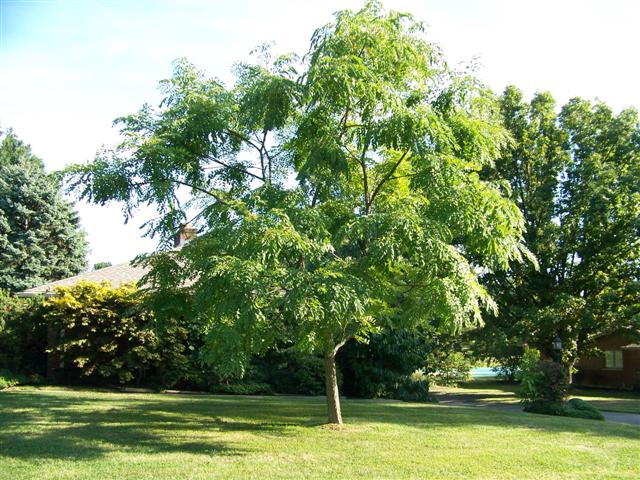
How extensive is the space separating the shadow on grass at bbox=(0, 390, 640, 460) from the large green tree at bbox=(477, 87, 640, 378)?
9753mm

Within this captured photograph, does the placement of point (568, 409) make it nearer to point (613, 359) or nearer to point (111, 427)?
point (111, 427)

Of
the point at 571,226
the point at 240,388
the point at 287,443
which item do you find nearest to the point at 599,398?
the point at 571,226

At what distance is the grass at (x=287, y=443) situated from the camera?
7.95 metres

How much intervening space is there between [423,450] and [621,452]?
3.52m

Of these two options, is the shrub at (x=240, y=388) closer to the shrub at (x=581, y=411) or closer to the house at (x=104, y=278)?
the house at (x=104, y=278)

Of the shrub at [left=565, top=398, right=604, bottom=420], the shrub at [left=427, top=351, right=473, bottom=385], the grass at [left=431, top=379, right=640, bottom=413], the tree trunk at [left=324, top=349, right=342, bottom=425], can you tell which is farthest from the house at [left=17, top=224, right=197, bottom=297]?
the shrub at [left=565, top=398, right=604, bottom=420]

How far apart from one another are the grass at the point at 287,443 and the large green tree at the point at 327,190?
1.53 metres

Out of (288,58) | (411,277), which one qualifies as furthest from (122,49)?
(411,277)

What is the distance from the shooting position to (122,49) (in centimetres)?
997

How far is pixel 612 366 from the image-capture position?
31.3 meters

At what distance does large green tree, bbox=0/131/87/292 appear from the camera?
32.0 metres

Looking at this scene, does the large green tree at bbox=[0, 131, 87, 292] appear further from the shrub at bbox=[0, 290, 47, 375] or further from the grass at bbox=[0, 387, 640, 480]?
the grass at bbox=[0, 387, 640, 480]

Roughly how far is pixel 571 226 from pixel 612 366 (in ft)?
37.4

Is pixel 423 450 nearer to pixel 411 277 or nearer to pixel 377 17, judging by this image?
pixel 411 277
